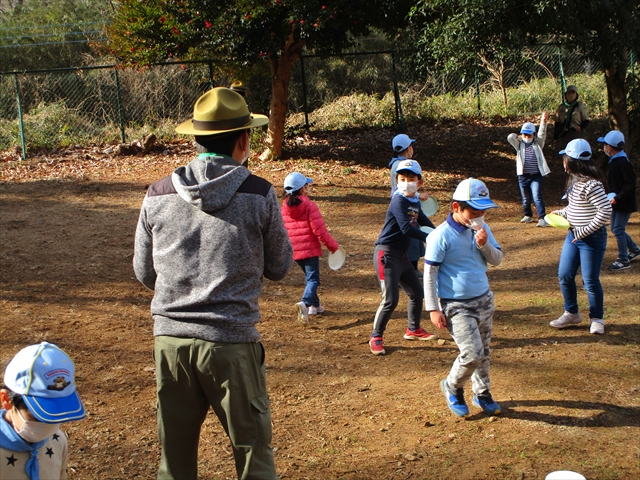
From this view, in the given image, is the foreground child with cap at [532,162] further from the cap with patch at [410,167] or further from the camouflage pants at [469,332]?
the camouflage pants at [469,332]

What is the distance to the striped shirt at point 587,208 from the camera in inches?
233

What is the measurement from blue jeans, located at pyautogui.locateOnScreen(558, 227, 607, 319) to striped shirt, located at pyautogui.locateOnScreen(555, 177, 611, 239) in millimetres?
98

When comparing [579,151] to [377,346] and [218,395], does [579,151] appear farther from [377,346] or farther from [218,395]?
[218,395]

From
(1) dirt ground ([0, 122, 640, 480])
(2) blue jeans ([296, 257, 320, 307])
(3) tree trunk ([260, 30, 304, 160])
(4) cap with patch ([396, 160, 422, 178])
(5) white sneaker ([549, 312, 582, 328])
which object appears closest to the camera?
(1) dirt ground ([0, 122, 640, 480])

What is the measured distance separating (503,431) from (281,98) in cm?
1035

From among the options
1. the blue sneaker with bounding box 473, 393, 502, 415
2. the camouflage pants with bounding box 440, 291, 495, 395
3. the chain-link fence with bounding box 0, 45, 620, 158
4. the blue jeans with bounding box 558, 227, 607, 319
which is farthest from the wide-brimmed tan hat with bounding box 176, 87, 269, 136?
the chain-link fence with bounding box 0, 45, 620, 158

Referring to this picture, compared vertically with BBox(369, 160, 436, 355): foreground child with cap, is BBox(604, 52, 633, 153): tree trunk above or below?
above

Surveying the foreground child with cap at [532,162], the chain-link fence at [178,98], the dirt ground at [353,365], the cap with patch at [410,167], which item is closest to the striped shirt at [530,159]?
the foreground child with cap at [532,162]

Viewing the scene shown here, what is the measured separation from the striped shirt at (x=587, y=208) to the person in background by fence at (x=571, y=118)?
680cm

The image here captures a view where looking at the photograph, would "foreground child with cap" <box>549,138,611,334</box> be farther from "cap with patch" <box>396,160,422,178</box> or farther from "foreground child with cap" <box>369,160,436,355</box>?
"cap with patch" <box>396,160,422,178</box>

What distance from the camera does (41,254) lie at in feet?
29.1

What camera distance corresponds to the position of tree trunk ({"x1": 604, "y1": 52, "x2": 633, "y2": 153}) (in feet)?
43.2

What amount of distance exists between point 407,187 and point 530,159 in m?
5.59

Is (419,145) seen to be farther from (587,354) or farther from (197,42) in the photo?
(587,354)
